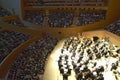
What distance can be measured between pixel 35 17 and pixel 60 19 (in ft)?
5.36

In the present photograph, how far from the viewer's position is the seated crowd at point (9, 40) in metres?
12.0

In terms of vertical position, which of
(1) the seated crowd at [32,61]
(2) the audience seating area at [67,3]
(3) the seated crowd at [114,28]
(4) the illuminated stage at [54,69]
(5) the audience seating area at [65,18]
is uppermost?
(2) the audience seating area at [67,3]

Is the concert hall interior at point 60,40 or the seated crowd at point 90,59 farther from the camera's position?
the concert hall interior at point 60,40

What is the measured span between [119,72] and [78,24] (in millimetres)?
6110

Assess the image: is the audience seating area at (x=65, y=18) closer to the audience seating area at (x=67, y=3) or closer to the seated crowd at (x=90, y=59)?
the audience seating area at (x=67, y=3)

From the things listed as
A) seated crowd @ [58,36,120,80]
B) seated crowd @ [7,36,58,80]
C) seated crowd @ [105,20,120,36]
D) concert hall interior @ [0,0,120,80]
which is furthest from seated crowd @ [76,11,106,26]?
seated crowd @ [7,36,58,80]

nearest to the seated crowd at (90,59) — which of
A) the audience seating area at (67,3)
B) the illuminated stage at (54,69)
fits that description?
the illuminated stage at (54,69)

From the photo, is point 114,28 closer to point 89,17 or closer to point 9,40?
point 89,17

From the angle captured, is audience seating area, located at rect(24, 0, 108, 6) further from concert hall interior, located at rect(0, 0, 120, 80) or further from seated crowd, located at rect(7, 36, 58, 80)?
seated crowd, located at rect(7, 36, 58, 80)

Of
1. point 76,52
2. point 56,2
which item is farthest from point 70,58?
point 56,2

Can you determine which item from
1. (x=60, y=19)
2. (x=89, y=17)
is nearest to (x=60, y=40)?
(x=60, y=19)

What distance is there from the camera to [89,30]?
1554 cm

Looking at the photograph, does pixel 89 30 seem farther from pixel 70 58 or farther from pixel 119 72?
pixel 119 72

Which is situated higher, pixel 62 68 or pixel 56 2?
pixel 56 2
